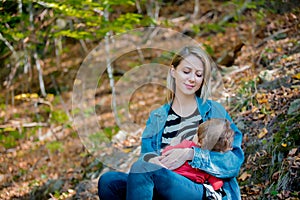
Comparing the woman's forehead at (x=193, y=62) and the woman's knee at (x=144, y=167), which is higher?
the woman's forehead at (x=193, y=62)

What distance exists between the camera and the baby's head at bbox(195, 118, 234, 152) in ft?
7.00

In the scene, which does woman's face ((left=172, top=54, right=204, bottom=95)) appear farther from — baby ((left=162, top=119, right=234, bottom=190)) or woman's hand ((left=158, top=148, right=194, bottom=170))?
woman's hand ((left=158, top=148, right=194, bottom=170))

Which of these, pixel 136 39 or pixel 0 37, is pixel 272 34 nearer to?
pixel 136 39

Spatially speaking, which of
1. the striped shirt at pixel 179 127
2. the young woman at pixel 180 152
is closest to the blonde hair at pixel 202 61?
the young woman at pixel 180 152

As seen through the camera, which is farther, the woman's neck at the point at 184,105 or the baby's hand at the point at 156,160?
the woman's neck at the point at 184,105

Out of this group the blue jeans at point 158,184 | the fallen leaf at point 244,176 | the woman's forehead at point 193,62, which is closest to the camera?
the blue jeans at point 158,184

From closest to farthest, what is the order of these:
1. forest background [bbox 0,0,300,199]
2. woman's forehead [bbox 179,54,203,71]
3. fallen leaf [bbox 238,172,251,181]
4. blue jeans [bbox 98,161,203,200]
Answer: blue jeans [bbox 98,161,203,200]
woman's forehead [bbox 179,54,203,71]
fallen leaf [bbox 238,172,251,181]
forest background [bbox 0,0,300,199]

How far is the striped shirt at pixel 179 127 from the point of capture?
227 cm

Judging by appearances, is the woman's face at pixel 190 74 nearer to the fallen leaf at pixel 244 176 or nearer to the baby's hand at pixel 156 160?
the baby's hand at pixel 156 160

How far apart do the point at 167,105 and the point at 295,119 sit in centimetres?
122

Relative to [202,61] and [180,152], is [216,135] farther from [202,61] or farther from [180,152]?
[202,61]

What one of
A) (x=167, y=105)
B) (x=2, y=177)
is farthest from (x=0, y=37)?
(x=167, y=105)

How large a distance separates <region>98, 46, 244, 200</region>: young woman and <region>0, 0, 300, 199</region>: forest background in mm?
723

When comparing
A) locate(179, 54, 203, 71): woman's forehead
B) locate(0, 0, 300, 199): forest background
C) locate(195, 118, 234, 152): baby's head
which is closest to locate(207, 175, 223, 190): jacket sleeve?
locate(195, 118, 234, 152): baby's head
